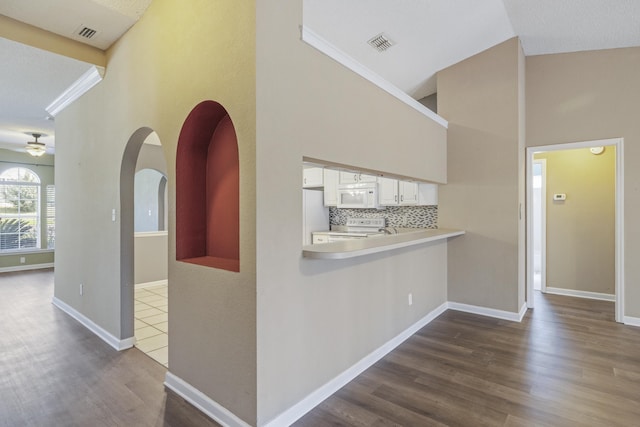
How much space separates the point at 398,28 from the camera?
338 cm

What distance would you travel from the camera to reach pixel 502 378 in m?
2.48

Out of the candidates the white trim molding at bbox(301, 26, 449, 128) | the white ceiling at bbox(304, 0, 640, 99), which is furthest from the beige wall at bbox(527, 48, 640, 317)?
the white trim molding at bbox(301, 26, 449, 128)

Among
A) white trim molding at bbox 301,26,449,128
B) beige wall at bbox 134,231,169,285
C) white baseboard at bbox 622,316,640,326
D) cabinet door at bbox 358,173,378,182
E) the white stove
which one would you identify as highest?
white trim molding at bbox 301,26,449,128

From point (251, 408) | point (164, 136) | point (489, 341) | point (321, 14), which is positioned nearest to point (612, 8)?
point (321, 14)

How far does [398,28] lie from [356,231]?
3.01 m

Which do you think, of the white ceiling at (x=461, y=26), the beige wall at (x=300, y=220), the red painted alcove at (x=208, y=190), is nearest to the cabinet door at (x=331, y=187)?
the white ceiling at (x=461, y=26)

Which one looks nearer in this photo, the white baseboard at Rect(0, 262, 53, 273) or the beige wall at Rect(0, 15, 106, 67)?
the beige wall at Rect(0, 15, 106, 67)

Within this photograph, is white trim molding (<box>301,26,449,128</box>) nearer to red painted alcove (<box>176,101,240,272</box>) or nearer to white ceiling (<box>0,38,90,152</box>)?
red painted alcove (<box>176,101,240,272</box>)

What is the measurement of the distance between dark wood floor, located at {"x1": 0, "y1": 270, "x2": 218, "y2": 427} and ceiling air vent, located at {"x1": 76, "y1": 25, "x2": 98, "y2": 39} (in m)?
2.96

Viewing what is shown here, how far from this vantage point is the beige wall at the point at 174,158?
179cm

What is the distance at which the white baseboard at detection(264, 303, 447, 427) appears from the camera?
1.92m

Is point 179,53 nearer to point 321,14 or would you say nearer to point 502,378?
point 321,14

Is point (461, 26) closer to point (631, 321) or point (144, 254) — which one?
point (631, 321)

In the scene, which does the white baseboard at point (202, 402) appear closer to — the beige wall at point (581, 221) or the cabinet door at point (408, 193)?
the cabinet door at point (408, 193)
